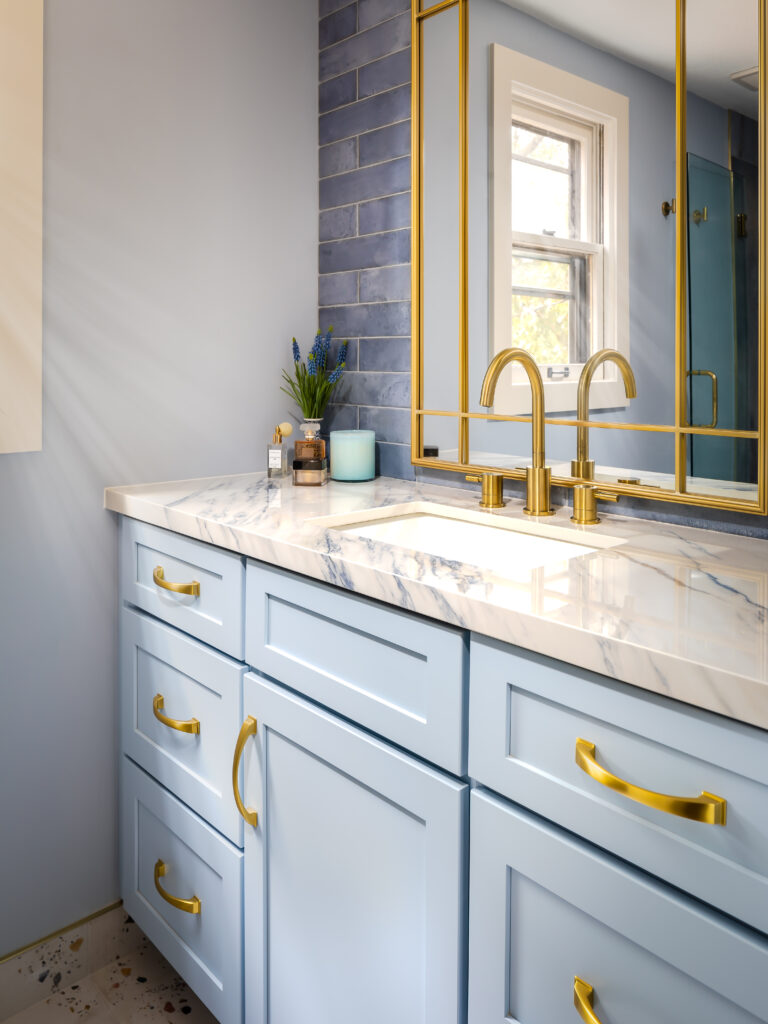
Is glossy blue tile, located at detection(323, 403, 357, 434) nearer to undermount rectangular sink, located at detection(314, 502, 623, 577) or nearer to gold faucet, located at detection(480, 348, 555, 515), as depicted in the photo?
undermount rectangular sink, located at detection(314, 502, 623, 577)

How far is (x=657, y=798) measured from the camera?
0.75 metres

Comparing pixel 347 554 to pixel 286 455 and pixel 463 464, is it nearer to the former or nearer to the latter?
pixel 463 464

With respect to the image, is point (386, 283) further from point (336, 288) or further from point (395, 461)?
point (395, 461)

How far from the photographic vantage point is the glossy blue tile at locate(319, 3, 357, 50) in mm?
1938

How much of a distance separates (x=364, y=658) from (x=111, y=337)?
1.00 metres

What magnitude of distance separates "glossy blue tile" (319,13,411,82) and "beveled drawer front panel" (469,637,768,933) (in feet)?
4.94

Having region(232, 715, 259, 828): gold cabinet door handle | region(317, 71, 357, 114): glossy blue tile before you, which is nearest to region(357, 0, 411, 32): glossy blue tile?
region(317, 71, 357, 114): glossy blue tile

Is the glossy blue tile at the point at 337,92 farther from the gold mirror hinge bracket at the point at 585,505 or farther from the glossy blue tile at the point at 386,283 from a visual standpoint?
the gold mirror hinge bracket at the point at 585,505

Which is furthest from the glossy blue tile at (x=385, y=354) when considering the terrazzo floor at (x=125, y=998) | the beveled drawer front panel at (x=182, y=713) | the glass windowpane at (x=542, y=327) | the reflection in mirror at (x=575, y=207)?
the terrazzo floor at (x=125, y=998)

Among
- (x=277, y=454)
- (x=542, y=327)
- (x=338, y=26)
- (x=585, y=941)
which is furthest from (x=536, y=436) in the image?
(x=338, y=26)

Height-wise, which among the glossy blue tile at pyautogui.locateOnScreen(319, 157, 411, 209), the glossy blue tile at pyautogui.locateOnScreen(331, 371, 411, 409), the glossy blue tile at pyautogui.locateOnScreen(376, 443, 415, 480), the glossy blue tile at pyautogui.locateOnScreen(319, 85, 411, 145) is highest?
the glossy blue tile at pyautogui.locateOnScreen(319, 85, 411, 145)

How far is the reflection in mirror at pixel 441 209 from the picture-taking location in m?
1.70

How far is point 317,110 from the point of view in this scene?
2057mm

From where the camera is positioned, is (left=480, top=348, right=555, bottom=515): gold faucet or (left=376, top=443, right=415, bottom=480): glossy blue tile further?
(left=376, top=443, right=415, bottom=480): glossy blue tile
